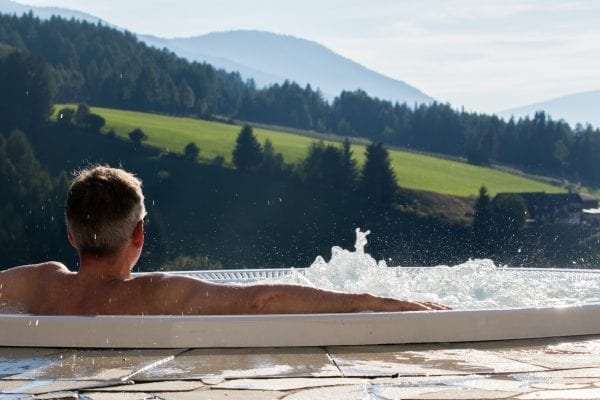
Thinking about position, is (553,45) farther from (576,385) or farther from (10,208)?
(576,385)

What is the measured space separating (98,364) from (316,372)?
533 mm

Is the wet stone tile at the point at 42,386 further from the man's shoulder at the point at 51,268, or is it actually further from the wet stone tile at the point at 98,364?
the man's shoulder at the point at 51,268

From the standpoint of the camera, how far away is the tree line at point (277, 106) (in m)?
55.5

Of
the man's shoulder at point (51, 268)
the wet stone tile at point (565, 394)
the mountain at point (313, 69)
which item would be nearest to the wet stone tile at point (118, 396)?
the wet stone tile at point (565, 394)

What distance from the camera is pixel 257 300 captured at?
2.73 m

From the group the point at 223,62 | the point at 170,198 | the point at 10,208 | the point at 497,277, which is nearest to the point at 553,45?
the point at 170,198

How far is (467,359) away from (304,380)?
0.49 meters

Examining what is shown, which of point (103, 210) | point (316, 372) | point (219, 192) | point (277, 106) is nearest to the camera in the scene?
point (316, 372)

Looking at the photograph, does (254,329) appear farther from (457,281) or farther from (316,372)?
(457,281)

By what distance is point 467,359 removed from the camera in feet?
7.47

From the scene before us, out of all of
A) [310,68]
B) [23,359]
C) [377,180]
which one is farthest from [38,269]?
[310,68]

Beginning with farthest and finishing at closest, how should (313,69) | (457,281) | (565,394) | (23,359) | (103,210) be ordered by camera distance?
1. (313,69)
2. (457,281)
3. (103,210)
4. (23,359)
5. (565,394)

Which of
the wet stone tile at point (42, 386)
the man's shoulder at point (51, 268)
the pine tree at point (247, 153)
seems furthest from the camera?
the pine tree at point (247, 153)

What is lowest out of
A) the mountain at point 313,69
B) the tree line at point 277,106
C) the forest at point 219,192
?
the forest at point 219,192
